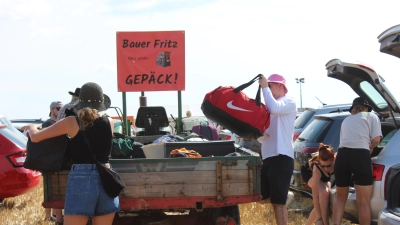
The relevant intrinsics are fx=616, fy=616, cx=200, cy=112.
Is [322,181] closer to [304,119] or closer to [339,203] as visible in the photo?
[339,203]

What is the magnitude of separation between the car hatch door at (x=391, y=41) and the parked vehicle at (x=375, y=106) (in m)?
0.38

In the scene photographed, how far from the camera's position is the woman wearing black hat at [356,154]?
21.5 feet

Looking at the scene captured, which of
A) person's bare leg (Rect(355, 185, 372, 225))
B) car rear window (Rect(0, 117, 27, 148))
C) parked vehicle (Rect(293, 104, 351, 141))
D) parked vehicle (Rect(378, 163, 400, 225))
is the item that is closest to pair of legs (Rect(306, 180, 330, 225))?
person's bare leg (Rect(355, 185, 372, 225))

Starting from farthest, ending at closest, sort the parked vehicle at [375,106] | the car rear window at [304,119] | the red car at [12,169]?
1. the car rear window at [304,119]
2. the red car at [12,169]
3. the parked vehicle at [375,106]

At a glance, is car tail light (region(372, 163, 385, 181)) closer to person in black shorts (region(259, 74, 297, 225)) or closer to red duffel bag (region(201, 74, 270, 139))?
person in black shorts (region(259, 74, 297, 225))

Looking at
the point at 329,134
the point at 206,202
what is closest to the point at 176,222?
the point at 206,202

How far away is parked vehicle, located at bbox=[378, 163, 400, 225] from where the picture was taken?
17.1ft

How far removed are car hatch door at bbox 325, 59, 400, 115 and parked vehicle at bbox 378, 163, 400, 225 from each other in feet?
3.01

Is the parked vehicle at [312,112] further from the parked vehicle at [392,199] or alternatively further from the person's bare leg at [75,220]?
the person's bare leg at [75,220]

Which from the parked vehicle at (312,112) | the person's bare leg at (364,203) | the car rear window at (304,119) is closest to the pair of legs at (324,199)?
the person's bare leg at (364,203)

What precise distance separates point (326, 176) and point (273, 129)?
131 centimetres

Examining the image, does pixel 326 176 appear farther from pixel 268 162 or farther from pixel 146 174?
pixel 146 174

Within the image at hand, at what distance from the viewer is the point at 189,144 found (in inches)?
278

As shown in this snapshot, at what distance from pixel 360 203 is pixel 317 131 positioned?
3.10 metres
